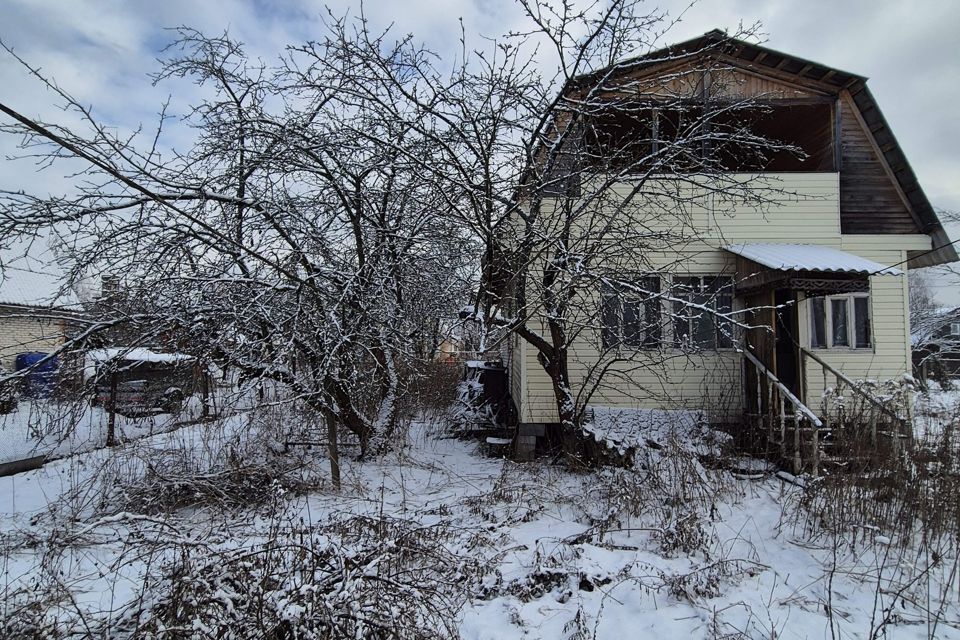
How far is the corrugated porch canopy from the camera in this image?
7527mm

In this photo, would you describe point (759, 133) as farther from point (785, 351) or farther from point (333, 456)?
point (333, 456)

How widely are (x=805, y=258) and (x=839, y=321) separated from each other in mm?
2288

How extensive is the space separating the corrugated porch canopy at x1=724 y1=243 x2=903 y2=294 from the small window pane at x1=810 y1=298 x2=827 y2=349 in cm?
114

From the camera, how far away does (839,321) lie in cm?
943

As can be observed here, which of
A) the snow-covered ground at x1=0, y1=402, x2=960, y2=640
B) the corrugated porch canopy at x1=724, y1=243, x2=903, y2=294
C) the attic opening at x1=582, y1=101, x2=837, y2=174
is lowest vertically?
the snow-covered ground at x1=0, y1=402, x2=960, y2=640

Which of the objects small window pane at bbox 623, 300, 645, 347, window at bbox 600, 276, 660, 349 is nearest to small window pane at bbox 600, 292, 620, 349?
window at bbox 600, 276, 660, 349

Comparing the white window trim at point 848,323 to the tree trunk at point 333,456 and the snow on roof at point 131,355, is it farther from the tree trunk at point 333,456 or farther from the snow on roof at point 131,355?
the snow on roof at point 131,355

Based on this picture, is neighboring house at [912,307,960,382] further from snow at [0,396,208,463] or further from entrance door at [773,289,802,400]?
snow at [0,396,208,463]

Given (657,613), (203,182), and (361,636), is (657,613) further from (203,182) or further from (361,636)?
(203,182)

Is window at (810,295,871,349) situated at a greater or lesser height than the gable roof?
lesser

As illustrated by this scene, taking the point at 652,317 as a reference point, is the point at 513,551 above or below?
below

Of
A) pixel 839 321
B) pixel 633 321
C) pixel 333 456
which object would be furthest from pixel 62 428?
pixel 839 321

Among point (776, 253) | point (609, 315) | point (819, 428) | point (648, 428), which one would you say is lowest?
point (648, 428)

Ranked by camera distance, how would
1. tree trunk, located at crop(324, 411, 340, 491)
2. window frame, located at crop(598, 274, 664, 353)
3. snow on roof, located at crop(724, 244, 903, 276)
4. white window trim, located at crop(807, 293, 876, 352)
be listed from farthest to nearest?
1. white window trim, located at crop(807, 293, 876, 352)
2. snow on roof, located at crop(724, 244, 903, 276)
3. tree trunk, located at crop(324, 411, 340, 491)
4. window frame, located at crop(598, 274, 664, 353)
